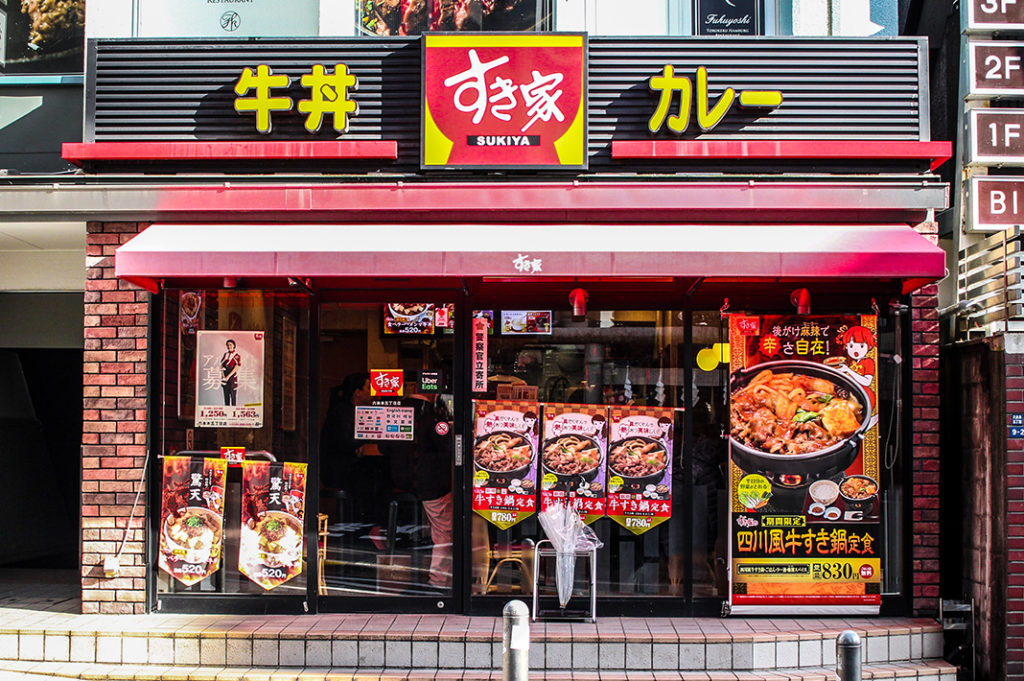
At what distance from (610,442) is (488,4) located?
426cm

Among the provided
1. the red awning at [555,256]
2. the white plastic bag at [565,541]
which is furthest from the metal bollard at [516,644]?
the red awning at [555,256]

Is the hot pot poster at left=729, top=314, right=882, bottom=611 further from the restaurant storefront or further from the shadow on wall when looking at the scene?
the shadow on wall

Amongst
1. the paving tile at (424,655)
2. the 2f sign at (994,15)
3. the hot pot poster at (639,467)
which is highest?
the 2f sign at (994,15)

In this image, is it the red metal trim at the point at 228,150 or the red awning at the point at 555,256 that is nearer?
the red awning at the point at 555,256

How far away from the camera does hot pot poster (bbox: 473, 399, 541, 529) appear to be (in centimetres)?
732

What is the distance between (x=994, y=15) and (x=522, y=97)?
4065 mm

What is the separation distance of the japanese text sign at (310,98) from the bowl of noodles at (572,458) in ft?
10.7

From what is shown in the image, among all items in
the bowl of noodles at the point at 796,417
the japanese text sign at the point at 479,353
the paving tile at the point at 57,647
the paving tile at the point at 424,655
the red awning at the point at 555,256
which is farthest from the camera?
the japanese text sign at the point at 479,353

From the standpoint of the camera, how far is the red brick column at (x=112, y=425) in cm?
715

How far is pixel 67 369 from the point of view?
9977 millimetres

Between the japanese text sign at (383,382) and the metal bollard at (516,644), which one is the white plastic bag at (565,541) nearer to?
the japanese text sign at (383,382)

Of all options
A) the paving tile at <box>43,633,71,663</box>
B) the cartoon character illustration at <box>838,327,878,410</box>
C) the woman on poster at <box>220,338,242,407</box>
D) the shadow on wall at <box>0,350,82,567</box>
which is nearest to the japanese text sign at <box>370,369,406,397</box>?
the woman on poster at <box>220,338,242,407</box>

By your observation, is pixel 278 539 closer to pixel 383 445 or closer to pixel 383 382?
pixel 383 445

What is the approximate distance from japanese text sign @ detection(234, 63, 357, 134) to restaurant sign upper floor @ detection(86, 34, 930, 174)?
12mm
